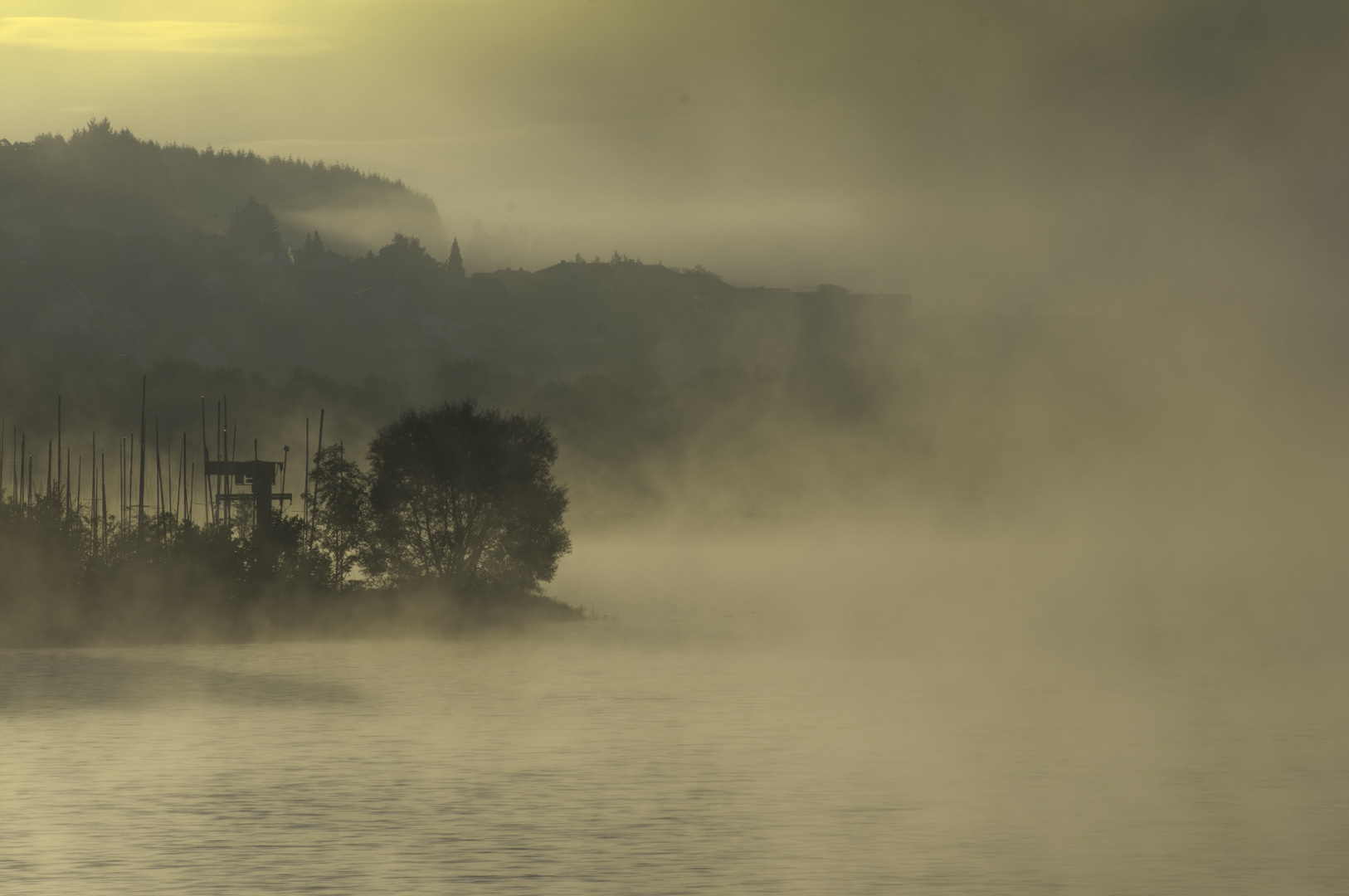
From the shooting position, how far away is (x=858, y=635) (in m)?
106

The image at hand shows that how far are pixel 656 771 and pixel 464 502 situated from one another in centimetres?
4058

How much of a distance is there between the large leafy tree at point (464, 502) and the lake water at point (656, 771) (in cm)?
450

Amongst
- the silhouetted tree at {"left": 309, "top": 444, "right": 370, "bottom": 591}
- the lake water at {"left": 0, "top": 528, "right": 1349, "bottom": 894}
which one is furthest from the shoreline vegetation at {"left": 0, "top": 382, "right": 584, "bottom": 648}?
the lake water at {"left": 0, "top": 528, "right": 1349, "bottom": 894}

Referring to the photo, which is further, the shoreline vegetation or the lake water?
the shoreline vegetation

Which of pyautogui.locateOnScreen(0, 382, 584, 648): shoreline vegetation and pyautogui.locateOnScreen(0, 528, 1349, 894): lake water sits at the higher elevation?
pyautogui.locateOnScreen(0, 382, 584, 648): shoreline vegetation

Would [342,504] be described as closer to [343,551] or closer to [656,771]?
[343,551]

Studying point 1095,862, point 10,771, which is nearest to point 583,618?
point 10,771

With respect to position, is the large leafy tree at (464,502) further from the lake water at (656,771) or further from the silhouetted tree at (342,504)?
the lake water at (656,771)

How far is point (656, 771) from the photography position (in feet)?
173

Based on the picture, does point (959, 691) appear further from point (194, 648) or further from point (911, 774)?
point (194, 648)

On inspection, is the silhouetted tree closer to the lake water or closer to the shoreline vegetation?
the shoreline vegetation

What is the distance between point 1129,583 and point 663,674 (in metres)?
100

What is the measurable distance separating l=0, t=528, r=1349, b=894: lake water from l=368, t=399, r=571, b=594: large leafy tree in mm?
4501

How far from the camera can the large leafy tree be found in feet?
299
